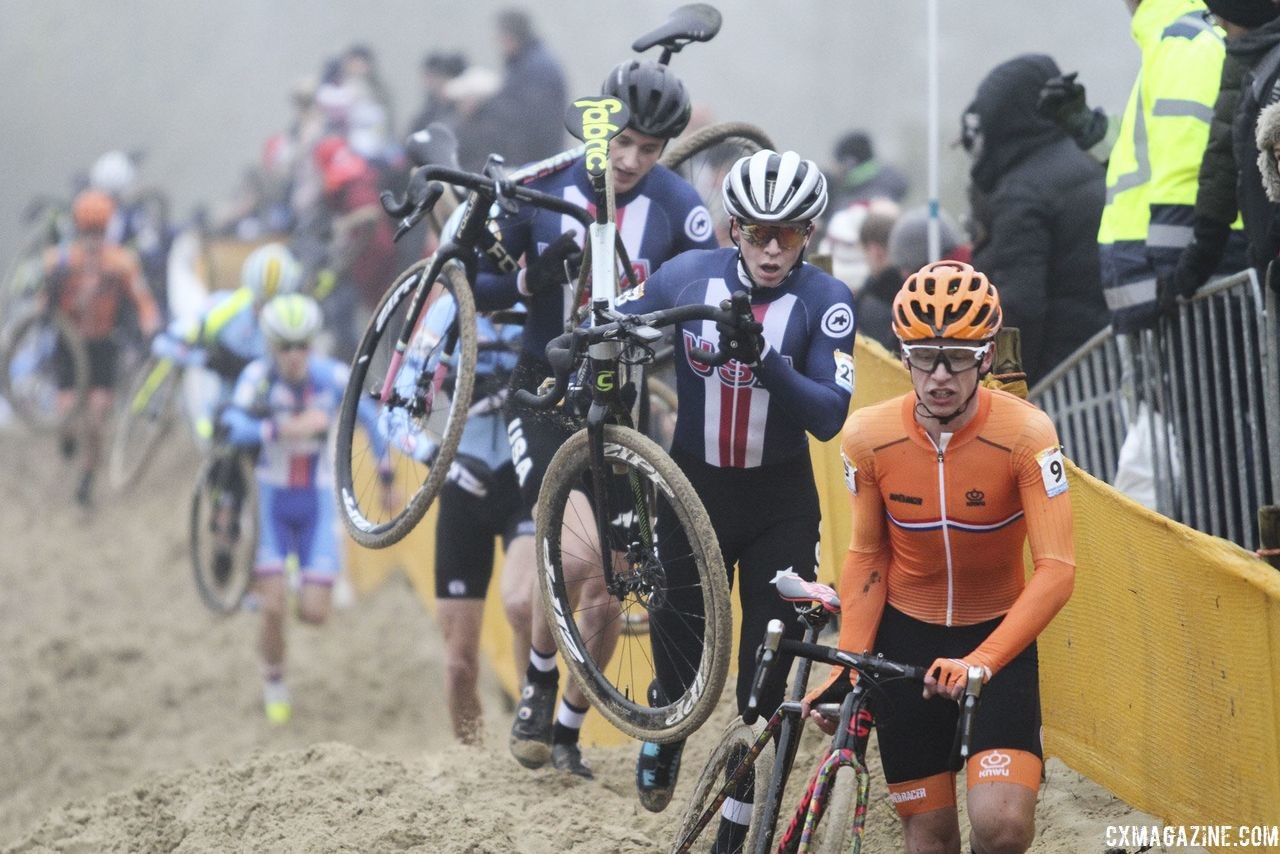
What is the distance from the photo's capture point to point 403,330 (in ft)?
22.1

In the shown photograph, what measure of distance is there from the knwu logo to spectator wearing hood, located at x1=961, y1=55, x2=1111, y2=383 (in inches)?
115

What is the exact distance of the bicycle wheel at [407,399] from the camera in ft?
20.4

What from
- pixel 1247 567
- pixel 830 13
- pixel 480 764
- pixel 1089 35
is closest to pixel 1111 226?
pixel 1247 567

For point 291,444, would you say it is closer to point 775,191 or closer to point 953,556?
point 775,191

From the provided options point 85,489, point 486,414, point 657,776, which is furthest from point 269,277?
point 657,776

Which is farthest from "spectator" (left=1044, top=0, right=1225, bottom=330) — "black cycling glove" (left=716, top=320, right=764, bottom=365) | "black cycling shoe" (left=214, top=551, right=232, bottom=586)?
"black cycling shoe" (left=214, top=551, right=232, bottom=586)

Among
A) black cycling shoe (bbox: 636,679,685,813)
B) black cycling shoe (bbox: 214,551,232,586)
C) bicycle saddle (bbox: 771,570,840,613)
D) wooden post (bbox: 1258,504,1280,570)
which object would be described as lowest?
black cycling shoe (bbox: 636,679,685,813)

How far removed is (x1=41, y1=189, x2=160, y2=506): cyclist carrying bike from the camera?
17.7 meters

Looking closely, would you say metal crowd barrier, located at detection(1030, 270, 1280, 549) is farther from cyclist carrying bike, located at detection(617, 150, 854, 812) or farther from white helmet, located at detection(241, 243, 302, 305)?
white helmet, located at detection(241, 243, 302, 305)

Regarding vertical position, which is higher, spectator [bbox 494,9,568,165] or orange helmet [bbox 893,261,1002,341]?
spectator [bbox 494,9,568,165]

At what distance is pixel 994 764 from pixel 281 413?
8193 millimetres

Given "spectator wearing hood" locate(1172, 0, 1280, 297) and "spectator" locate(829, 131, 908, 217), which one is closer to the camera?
"spectator wearing hood" locate(1172, 0, 1280, 297)

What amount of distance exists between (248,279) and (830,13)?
12.1m

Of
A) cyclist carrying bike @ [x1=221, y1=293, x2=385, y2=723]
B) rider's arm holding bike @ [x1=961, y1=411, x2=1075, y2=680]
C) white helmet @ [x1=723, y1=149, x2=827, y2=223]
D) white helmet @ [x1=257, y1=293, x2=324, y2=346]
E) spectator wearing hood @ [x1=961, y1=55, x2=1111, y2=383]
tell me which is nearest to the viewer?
rider's arm holding bike @ [x1=961, y1=411, x2=1075, y2=680]
